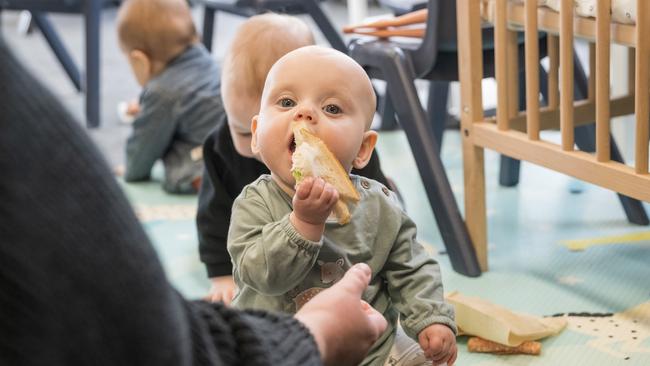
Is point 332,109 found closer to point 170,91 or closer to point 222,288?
point 222,288

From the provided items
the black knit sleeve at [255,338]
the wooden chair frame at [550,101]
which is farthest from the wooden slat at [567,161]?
the black knit sleeve at [255,338]

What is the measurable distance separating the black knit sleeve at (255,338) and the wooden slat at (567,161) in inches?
31.2

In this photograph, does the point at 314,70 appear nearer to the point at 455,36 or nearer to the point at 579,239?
the point at 455,36

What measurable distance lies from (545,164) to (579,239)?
364 millimetres

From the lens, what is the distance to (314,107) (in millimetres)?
1068

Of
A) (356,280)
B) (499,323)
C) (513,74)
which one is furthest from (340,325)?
(513,74)

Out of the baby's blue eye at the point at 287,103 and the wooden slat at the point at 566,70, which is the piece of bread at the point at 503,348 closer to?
the wooden slat at the point at 566,70

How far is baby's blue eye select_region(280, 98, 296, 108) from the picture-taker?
1087 mm

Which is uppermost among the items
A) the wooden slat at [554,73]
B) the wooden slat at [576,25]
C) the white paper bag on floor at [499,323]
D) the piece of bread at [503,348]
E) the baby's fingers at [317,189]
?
the wooden slat at [576,25]

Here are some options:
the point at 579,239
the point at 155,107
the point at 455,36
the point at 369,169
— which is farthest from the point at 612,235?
the point at 155,107

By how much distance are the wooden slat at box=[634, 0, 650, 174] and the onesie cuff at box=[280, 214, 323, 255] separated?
59 cm

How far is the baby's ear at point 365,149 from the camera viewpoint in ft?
3.72

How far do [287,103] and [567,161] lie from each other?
609mm

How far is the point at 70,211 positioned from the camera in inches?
21.5
